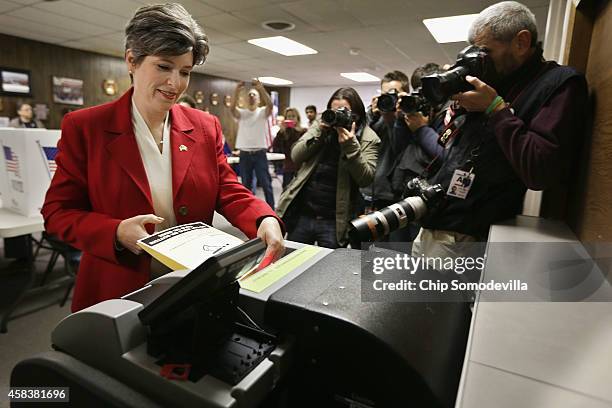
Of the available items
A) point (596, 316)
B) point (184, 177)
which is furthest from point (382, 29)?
point (596, 316)

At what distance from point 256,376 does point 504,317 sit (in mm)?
429

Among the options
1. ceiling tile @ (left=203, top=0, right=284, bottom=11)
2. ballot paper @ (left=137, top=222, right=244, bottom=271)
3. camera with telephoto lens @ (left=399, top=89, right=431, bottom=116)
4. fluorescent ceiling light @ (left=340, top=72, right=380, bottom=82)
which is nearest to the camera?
ballot paper @ (left=137, top=222, right=244, bottom=271)

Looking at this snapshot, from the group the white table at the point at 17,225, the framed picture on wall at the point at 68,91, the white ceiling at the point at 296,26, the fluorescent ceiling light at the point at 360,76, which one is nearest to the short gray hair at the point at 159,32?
the white table at the point at 17,225

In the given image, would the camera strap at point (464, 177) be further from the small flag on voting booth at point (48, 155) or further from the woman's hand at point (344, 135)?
the small flag on voting booth at point (48, 155)

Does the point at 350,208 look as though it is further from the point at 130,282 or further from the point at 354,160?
the point at 130,282

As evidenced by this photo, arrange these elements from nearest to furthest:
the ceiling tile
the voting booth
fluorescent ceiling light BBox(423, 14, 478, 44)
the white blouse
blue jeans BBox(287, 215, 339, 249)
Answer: the white blouse < blue jeans BBox(287, 215, 339, 249) < the voting booth < the ceiling tile < fluorescent ceiling light BBox(423, 14, 478, 44)

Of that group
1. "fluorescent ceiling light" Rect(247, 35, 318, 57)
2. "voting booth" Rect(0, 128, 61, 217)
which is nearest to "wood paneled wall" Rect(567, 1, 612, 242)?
"voting booth" Rect(0, 128, 61, 217)

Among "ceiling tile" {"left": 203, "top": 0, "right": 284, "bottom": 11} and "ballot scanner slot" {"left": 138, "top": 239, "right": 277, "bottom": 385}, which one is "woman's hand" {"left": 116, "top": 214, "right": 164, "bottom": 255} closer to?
"ballot scanner slot" {"left": 138, "top": 239, "right": 277, "bottom": 385}

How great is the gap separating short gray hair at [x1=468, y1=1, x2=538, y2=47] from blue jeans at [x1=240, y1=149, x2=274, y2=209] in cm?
379

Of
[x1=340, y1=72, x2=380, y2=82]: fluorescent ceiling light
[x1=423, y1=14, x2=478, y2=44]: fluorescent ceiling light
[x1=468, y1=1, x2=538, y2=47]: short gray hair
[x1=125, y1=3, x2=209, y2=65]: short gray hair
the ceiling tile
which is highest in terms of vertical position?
[x1=340, y1=72, x2=380, y2=82]: fluorescent ceiling light

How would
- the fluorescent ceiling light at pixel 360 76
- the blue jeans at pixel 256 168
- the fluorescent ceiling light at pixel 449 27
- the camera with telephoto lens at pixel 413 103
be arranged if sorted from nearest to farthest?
the camera with telephoto lens at pixel 413 103 → the fluorescent ceiling light at pixel 449 27 → the blue jeans at pixel 256 168 → the fluorescent ceiling light at pixel 360 76

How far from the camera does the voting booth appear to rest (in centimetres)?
209

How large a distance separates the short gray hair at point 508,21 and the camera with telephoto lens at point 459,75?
6 cm

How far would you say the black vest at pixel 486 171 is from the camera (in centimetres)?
109
